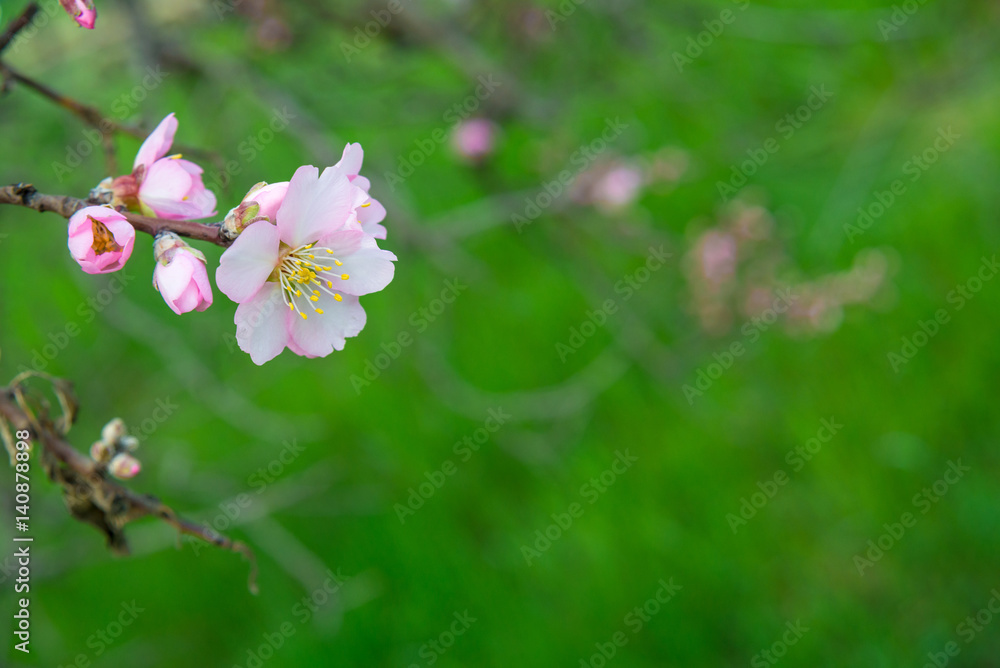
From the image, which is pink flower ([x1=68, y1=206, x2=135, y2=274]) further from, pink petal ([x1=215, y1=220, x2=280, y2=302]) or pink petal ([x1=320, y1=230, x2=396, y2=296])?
pink petal ([x1=320, y1=230, x2=396, y2=296])

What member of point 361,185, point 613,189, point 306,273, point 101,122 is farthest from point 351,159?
point 613,189

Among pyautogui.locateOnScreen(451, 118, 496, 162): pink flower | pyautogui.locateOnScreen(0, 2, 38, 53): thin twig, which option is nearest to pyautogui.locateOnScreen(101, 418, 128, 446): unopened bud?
pyautogui.locateOnScreen(0, 2, 38, 53): thin twig

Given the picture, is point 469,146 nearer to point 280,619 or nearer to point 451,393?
point 451,393

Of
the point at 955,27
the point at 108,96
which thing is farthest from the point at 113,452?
the point at 955,27

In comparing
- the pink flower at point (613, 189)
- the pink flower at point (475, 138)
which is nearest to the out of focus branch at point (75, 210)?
the pink flower at point (613, 189)

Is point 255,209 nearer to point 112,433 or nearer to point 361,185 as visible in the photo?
point 361,185

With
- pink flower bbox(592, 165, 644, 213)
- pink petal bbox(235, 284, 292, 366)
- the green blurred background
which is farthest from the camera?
pink flower bbox(592, 165, 644, 213)

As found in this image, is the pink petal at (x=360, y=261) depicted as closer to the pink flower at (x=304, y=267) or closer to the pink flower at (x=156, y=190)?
the pink flower at (x=304, y=267)
